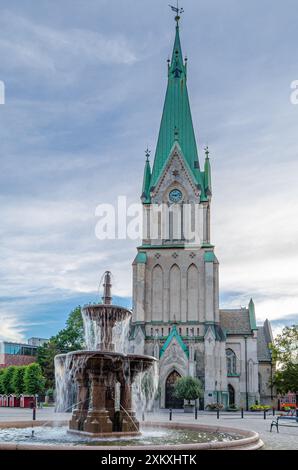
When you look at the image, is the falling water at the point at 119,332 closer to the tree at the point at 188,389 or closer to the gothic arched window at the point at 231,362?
the tree at the point at 188,389

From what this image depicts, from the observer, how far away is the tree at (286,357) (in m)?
64.6

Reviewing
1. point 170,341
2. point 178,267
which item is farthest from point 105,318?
point 178,267

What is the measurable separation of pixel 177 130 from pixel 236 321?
85.6 feet

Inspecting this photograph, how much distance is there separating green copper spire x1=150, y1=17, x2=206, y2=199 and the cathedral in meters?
0.13

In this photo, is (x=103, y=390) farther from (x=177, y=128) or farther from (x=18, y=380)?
(x=18, y=380)

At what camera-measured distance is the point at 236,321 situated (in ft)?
249

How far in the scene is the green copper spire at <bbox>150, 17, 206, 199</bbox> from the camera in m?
76.5

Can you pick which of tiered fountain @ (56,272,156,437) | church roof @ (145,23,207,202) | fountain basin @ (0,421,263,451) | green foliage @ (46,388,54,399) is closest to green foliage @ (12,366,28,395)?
green foliage @ (46,388,54,399)

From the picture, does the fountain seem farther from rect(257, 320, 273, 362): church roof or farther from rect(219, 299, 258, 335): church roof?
rect(257, 320, 273, 362): church roof

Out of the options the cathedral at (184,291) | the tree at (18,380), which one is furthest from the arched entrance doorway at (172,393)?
the tree at (18,380)
